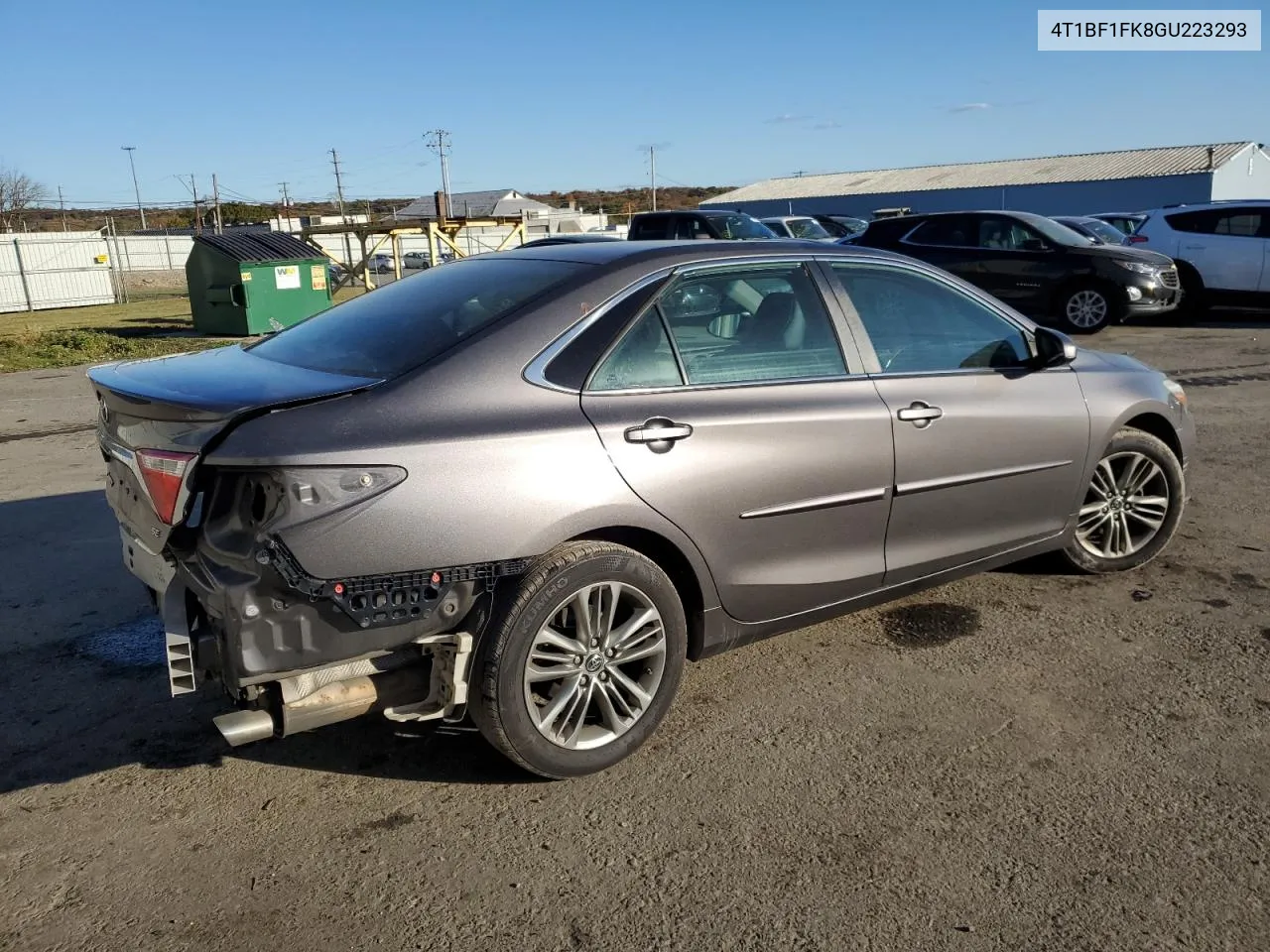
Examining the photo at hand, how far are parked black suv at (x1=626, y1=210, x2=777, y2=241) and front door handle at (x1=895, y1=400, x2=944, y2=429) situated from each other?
1377 centimetres

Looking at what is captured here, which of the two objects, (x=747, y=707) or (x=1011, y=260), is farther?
(x=1011, y=260)

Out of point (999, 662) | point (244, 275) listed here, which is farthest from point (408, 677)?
point (244, 275)

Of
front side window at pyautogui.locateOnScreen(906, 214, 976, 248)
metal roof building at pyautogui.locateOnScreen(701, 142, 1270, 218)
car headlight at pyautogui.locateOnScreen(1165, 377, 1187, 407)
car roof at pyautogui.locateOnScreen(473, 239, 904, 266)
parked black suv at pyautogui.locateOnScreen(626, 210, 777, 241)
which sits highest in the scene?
metal roof building at pyautogui.locateOnScreen(701, 142, 1270, 218)

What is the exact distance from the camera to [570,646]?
3.21 metres

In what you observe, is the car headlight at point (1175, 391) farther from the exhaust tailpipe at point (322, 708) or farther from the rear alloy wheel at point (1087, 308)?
the rear alloy wheel at point (1087, 308)

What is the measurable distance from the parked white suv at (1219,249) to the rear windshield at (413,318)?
14.6 metres

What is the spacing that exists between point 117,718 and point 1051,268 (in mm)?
13546

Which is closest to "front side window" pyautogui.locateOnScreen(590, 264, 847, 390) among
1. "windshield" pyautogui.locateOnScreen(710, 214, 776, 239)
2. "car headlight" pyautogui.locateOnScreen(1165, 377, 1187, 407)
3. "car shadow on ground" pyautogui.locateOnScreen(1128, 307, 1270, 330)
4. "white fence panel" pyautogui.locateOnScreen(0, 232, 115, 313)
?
"car headlight" pyautogui.locateOnScreen(1165, 377, 1187, 407)

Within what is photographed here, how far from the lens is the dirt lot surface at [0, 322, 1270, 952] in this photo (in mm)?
2627

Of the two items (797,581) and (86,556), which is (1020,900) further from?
(86,556)

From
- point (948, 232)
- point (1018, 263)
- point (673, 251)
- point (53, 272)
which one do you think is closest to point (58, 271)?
point (53, 272)

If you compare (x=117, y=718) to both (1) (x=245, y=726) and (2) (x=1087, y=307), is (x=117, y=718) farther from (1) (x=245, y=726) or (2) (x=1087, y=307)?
(2) (x=1087, y=307)

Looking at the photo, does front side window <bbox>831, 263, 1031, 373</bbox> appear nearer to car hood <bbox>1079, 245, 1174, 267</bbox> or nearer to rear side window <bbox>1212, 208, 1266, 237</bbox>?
car hood <bbox>1079, 245, 1174, 267</bbox>

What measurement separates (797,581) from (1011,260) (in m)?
12.2
